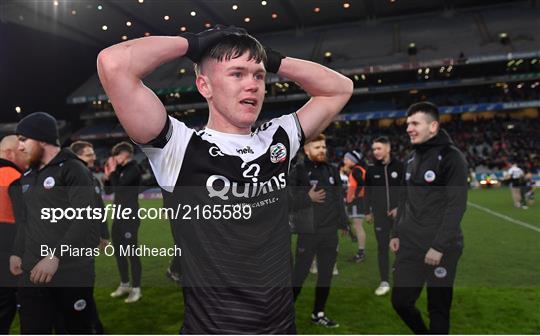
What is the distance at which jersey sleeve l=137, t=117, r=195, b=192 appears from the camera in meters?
1.54

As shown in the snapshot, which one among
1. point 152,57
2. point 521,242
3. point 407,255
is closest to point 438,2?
point 521,242

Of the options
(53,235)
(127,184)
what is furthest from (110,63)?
(127,184)

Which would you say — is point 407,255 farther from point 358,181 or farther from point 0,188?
point 358,181

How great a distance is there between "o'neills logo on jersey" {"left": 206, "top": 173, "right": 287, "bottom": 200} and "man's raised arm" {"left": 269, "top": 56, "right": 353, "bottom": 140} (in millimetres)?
421

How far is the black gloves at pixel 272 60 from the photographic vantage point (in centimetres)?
175

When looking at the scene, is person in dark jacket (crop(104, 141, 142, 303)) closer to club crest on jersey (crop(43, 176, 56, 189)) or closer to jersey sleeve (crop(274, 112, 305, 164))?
club crest on jersey (crop(43, 176, 56, 189))

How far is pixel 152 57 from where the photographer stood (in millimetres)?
1456

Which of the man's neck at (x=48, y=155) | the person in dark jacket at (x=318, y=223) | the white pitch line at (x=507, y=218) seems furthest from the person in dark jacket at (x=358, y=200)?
the man's neck at (x=48, y=155)

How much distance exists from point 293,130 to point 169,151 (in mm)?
644

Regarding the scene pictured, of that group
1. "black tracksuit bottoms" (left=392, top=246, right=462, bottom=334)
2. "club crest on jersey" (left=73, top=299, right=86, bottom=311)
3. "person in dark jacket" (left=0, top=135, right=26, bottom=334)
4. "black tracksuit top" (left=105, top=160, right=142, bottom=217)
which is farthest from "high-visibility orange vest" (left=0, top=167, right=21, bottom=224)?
"black tracksuit bottoms" (left=392, top=246, right=462, bottom=334)

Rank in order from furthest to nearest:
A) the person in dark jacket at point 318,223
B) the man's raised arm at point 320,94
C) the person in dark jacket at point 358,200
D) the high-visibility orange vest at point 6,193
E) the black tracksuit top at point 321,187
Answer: the person in dark jacket at point 358,200
the black tracksuit top at point 321,187
the person in dark jacket at point 318,223
the high-visibility orange vest at point 6,193
the man's raised arm at point 320,94

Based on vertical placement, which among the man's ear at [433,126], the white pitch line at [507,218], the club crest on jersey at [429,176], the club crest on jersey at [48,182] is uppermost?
the man's ear at [433,126]

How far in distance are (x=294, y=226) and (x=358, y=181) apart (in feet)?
11.5

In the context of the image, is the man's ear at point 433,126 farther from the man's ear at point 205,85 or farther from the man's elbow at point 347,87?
the man's ear at point 205,85
